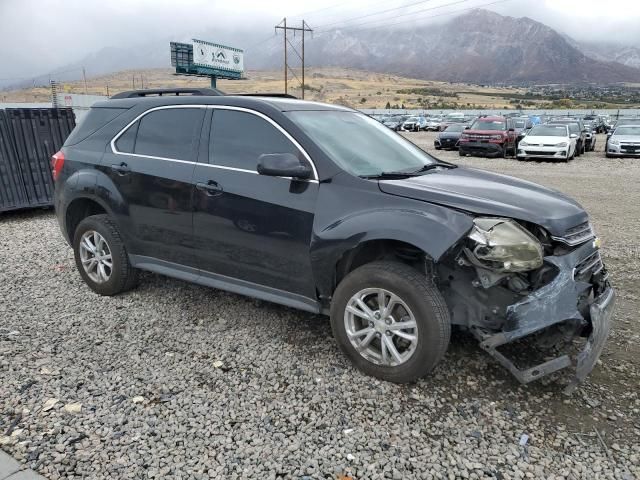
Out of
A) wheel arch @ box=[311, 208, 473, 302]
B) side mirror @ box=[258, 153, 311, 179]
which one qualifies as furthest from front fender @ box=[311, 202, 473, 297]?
side mirror @ box=[258, 153, 311, 179]

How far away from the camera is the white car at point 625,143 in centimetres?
1980

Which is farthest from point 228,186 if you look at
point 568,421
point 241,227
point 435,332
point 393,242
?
point 568,421

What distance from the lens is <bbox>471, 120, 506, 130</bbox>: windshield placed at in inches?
813

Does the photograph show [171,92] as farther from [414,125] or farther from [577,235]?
[414,125]

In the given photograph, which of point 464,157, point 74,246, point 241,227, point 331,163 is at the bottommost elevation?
point 464,157

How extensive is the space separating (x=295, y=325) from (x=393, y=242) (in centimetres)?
132

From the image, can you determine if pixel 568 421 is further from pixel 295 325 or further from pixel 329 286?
pixel 295 325

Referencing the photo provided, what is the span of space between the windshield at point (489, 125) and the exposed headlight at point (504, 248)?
18915 mm

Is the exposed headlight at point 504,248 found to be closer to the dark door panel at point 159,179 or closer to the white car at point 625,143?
the dark door panel at point 159,179

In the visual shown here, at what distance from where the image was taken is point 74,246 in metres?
4.90

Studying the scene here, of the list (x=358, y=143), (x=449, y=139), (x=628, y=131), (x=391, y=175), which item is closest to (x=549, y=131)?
(x=628, y=131)

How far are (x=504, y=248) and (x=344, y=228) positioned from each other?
996 mm

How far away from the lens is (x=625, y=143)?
65.4 feet

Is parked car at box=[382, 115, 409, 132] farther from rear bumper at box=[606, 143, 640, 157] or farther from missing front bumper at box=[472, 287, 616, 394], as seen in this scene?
missing front bumper at box=[472, 287, 616, 394]
